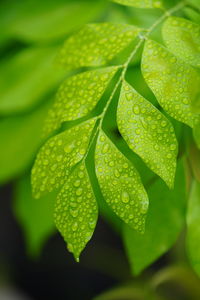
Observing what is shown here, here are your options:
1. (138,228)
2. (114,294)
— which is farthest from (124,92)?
(114,294)

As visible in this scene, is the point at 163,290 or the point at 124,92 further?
the point at 163,290

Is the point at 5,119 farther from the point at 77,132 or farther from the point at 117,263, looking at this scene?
the point at 117,263

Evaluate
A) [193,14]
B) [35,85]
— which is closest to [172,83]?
[193,14]

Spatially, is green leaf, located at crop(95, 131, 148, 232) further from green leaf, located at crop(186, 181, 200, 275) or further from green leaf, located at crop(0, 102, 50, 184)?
green leaf, located at crop(0, 102, 50, 184)

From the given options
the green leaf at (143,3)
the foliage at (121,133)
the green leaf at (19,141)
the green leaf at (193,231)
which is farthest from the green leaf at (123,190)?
the green leaf at (19,141)

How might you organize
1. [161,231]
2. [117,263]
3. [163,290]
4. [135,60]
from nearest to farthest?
[161,231] < [135,60] < [163,290] < [117,263]

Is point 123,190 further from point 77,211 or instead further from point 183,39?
point 183,39

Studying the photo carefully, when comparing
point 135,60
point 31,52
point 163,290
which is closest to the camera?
point 135,60

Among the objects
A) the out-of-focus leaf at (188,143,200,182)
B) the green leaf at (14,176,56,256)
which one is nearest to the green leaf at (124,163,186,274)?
the out-of-focus leaf at (188,143,200,182)
